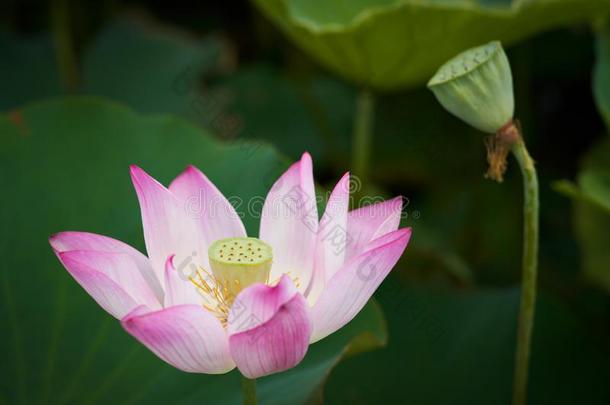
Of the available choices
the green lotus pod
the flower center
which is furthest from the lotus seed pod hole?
the green lotus pod

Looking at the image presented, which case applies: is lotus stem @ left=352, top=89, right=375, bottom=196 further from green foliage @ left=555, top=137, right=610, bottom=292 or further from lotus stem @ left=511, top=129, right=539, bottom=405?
lotus stem @ left=511, top=129, right=539, bottom=405

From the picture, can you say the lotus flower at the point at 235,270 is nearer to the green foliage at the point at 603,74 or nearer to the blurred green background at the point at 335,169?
the blurred green background at the point at 335,169

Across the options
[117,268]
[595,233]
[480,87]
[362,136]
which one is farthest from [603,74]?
[117,268]

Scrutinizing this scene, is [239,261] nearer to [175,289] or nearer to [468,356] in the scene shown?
[175,289]

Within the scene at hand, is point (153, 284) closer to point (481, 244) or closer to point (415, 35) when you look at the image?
point (415, 35)

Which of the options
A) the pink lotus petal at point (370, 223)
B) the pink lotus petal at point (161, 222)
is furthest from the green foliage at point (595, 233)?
the pink lotus petal at point (161, 222)

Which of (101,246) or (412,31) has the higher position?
(412,31)
